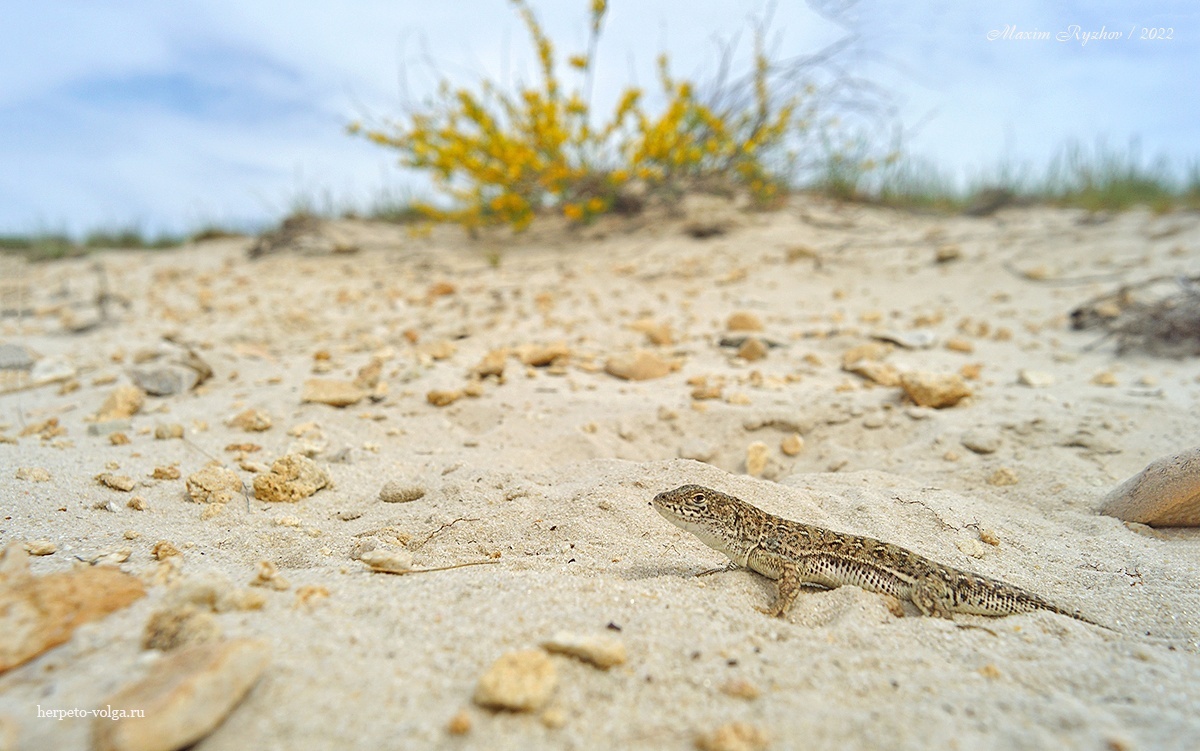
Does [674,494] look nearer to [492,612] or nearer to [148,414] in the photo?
[492,612]

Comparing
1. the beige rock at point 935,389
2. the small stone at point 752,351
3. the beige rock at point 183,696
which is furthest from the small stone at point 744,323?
the beige rock at point 183,696

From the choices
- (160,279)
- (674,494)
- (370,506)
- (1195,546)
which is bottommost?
(1195,546)

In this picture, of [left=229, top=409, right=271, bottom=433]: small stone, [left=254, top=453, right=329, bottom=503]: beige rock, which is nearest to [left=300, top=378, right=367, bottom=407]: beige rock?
[left=229, top=409, right=271, bottom=433]: small stone

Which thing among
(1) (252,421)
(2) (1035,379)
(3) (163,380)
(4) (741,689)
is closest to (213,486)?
(1) (252,421)

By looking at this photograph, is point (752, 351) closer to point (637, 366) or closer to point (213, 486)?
point (637, 366)

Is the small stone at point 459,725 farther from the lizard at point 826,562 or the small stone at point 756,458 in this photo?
the small stone at point 756,458

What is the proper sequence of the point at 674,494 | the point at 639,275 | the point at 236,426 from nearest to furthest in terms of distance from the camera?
1. the point at 674,494
2. the point at 236,426
3. the point at 639,275

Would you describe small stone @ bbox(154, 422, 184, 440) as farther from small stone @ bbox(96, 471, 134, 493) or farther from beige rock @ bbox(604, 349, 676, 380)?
beige rock @ bbox(604, 349, 676, 380)

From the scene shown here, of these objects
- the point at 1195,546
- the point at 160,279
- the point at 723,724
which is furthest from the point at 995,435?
the point at 160,279
